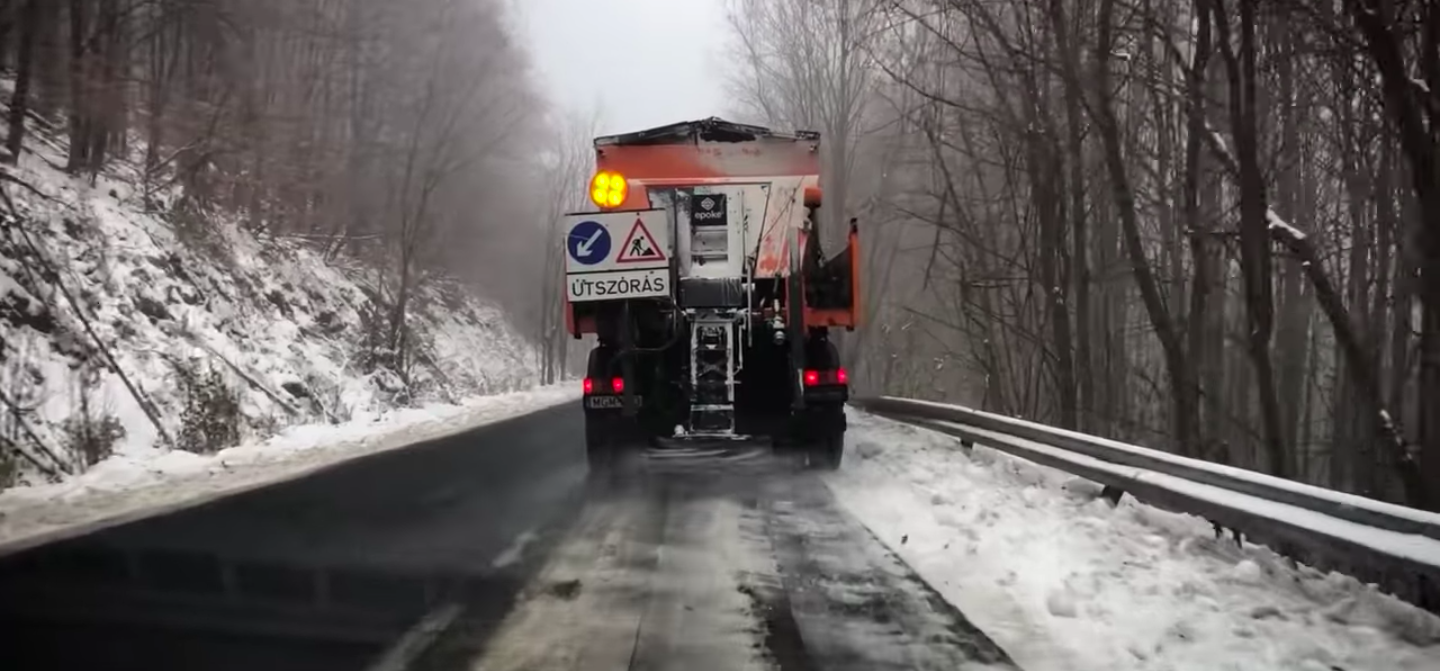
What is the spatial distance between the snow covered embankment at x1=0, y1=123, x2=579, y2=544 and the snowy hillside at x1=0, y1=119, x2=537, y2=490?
0.04m

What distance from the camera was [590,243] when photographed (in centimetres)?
1058

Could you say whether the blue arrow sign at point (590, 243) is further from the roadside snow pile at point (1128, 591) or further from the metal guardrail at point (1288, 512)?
the metal guardrail at point (1288, 512)

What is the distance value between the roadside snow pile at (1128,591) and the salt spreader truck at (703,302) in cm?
211

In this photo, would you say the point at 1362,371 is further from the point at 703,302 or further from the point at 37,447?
the point at 37,447

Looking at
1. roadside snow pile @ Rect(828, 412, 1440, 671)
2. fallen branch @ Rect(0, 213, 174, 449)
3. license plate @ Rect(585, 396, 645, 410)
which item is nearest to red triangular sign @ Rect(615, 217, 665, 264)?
license plate @ Rect(585, 396, 645, 410)

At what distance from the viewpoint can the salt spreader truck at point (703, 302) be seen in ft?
34.8

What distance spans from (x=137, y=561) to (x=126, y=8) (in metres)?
11.3

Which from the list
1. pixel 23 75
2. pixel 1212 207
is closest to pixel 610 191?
pixel 23 75

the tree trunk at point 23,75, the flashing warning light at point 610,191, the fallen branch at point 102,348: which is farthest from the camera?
the fallen branch at point 102,348

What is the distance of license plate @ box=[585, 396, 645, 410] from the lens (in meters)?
10.9

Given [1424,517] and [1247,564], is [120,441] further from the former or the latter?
[1424,517]

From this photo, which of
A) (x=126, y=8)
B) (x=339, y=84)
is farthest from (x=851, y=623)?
(x=339, y=84)

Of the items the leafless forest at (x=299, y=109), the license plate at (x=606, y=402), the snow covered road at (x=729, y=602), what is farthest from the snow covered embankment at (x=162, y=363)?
the snow covered road at (x=729, y=602)

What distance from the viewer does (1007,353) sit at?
21312 mm
